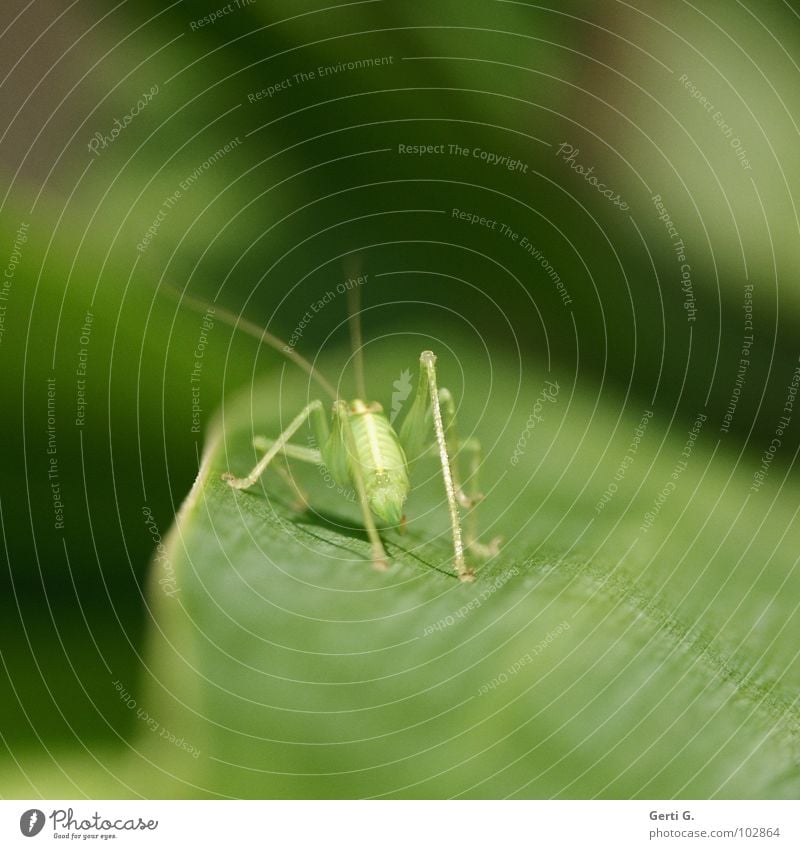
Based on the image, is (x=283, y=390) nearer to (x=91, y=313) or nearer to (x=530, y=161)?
(x=91, y=313)

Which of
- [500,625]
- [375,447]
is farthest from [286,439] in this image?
[500,625]

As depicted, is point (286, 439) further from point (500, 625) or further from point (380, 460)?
point (500, 625)

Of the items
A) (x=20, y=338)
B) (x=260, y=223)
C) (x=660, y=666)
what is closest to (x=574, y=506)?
(x=660, y=666)
